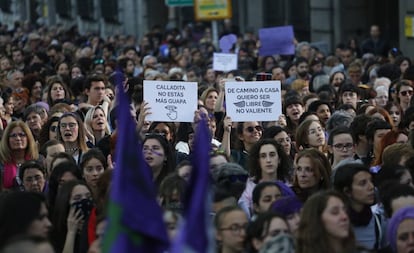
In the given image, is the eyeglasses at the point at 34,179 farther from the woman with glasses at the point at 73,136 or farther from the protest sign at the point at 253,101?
the protest sign at the point at 253,101

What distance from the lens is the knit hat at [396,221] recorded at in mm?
7973

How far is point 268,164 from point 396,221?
242cm

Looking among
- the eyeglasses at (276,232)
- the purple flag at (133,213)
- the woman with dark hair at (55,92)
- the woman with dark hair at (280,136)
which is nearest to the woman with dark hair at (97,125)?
the woman with dark hair at (280,136)

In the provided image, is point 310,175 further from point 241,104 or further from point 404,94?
point 404,94

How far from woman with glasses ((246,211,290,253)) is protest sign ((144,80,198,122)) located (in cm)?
535

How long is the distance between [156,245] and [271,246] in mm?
1114

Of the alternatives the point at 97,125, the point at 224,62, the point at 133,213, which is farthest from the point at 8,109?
the point at 133,213

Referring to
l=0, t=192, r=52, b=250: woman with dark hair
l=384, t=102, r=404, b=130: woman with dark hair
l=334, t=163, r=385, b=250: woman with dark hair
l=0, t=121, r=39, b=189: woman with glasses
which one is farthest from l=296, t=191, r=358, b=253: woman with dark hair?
l=384, t=102, r=404, b=130: woman with dark hair

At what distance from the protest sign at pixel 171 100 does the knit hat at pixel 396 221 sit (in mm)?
5188

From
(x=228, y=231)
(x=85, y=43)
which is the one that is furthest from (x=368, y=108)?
(x=85, y=43)

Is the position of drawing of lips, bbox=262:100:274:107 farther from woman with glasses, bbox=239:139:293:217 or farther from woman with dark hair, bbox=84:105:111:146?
woman with glasses, bbox=239:139:293:217

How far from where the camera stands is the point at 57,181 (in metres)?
9.75

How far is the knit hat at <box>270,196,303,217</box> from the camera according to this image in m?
8.19

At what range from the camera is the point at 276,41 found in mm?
22469
